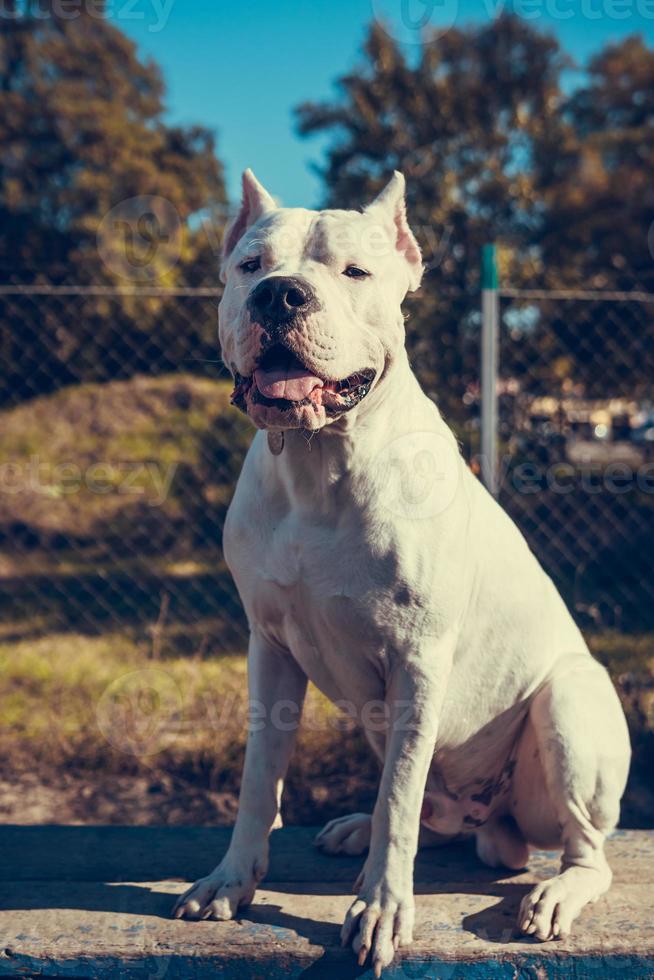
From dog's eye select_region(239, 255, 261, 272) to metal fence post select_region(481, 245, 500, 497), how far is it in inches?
86.1

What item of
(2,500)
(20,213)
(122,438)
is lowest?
(2,500)

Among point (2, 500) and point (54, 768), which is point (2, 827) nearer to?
point (54, 768)

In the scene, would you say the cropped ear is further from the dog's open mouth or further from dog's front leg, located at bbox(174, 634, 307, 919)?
dog's front leg, located at bbox(174, 634, 307, 919)

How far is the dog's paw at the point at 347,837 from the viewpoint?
2.75m

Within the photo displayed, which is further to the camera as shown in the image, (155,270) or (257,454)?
(155,270)

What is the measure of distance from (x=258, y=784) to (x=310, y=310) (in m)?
1.19

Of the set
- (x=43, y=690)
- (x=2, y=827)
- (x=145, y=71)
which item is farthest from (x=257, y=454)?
(x=145, y=71)

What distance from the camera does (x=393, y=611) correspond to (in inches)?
82.7

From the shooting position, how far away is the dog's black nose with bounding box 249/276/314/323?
1.91 m

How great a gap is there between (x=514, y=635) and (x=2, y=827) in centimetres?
177

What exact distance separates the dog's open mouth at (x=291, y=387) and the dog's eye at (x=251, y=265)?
0.25 metres

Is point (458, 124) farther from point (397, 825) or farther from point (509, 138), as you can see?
point (397, 825)

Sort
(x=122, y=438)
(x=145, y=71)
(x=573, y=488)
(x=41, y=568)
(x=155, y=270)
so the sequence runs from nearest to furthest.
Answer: (x=573, y=488)
(x=41, y=568)
(x=122, y=438)
(x=155, y=270)
(x=145, y=71)

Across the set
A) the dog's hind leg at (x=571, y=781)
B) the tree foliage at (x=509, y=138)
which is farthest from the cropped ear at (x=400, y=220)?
the tree foliage at (x=509, y=138)
